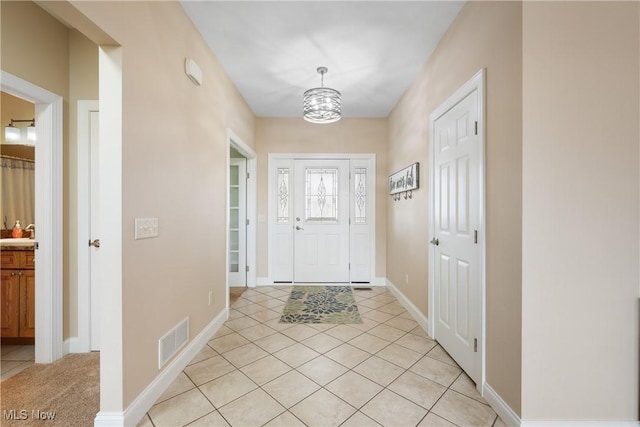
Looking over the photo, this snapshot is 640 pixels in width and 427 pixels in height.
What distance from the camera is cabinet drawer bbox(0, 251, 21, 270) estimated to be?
2365 mm

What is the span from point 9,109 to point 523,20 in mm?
4598

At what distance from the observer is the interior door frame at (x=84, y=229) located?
240 cm

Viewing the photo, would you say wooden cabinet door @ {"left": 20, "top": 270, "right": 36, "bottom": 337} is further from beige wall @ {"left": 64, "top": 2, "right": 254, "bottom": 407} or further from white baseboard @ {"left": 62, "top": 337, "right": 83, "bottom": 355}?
beige wall @ {"left": 64, "top": 2, "right": 254, "bottom": 407}

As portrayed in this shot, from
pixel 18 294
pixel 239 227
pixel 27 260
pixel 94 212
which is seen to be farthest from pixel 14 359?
pixel 239 227

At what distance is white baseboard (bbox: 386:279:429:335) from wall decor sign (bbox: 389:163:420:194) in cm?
140

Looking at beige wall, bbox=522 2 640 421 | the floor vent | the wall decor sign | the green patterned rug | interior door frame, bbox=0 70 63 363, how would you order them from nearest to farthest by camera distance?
beige wall, bbox=522 2 640 421 < the floor vent < interior door frame, bbox=0 70 63 363 < the wall decor sign < the green patterned rug

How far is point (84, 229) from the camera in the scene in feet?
7.91

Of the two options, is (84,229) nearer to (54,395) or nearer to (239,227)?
(54,395)

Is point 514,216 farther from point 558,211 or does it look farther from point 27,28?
point 27,28

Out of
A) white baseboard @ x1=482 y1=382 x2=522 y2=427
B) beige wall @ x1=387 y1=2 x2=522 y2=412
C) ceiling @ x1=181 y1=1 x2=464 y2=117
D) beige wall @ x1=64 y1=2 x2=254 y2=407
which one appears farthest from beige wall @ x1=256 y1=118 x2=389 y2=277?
white baseboard @ x1=482 y1=382 x2=522 y2=427

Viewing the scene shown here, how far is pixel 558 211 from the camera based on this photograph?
1.49 meters

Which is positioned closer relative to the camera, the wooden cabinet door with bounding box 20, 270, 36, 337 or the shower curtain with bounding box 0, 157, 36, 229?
the wooden cabinet door with bounding box 20, 270, 36, 337

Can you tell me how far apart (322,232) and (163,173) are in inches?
123

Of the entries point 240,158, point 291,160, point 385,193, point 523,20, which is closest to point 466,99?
point 523,20
